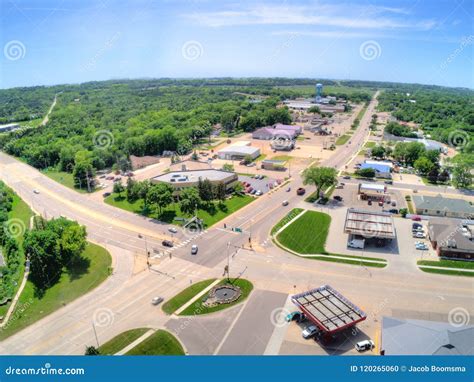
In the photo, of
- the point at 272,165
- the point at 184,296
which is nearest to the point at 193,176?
the point at 272,165

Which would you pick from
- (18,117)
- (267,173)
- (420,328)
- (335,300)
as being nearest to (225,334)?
(335,300)

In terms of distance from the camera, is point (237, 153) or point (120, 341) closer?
point (120, 341)

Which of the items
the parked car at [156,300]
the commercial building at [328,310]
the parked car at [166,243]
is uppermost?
the commercial building at [328,310]

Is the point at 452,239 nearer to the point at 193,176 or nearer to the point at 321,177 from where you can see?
the point at 321,177

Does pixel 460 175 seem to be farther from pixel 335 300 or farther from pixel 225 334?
pixel 225 334

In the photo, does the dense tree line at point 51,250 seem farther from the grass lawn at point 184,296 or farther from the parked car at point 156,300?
the grass lawn at point 184,296

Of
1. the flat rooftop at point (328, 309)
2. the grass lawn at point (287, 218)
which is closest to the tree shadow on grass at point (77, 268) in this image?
the grass lawn at point (287, 218)
